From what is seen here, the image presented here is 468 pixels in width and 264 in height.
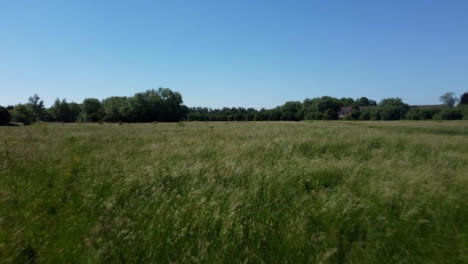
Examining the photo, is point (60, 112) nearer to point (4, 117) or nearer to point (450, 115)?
point (4, 117)

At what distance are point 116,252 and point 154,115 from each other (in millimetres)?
70828

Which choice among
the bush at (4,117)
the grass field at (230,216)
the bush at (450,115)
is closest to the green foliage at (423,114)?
the bush at (450,115)

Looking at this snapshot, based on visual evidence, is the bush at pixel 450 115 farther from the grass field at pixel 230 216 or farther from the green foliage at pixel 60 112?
the green foliage at pixel 60 112

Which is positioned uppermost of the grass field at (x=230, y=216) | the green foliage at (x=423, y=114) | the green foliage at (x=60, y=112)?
the green foliage at (x=60, y=112)

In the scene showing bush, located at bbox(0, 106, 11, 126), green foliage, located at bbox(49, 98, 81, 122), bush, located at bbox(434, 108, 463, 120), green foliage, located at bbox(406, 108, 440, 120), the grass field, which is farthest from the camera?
green foliage, located at bbox(49, 98, 81, 122)

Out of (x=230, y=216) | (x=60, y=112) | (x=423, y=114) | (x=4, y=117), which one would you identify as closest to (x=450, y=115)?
(x=423, y=114)

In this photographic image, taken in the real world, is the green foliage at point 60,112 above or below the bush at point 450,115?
above

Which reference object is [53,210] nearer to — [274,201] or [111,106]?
[274,201]

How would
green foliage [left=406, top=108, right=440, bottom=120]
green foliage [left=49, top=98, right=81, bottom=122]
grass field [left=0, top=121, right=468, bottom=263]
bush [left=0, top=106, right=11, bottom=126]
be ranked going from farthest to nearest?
green foliage [left=49, top=98, right=81, bottom=122], green foliage [left=406, top=108, right=440, bottom=120], bush [left=0, top=106, right=11, bottom=126], grass field [left=0, top=121, right=468, bottom=263]

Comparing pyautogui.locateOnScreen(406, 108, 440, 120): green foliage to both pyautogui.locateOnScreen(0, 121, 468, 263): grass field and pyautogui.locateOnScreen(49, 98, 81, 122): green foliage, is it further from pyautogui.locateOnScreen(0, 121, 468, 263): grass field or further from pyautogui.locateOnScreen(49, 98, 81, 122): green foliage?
pyautogui.locateOnScreen(49, 98, 81, 122): green foliage

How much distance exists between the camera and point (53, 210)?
126 inches

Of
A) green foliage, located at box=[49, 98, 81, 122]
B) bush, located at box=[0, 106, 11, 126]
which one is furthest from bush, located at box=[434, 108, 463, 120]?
green foliage, located at box=[49, 98, 81, 122]

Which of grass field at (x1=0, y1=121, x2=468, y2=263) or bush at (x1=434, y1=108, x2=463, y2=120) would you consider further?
bush at (x1=434, y1=108, x2=463, y2=120)

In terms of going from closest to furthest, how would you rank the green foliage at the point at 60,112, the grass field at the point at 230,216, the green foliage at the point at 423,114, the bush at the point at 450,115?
the grass field at the point at 230,216, the bush at the point at 450,115, the green foliage at the point at 423,114, the green foliage at the point at 60,112
